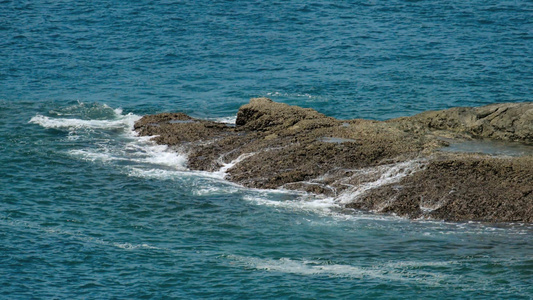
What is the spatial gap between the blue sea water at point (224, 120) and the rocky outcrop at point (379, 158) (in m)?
0.73

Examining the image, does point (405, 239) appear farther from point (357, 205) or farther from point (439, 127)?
point (439, 127)

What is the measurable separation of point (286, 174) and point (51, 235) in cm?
803

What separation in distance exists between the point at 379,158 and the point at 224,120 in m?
11.2

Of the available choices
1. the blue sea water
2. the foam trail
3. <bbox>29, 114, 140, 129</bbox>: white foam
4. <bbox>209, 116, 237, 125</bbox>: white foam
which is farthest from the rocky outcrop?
<bbox>29, 114, 140, 129</bbox>: white foam

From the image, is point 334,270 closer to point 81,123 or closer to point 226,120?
point 226,120

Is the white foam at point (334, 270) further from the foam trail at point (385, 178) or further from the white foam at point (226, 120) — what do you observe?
the white foam at point (226, 120)

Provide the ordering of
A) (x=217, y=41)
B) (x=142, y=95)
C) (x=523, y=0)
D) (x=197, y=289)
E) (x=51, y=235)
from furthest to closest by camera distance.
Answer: (x=523, y=0) < (x=217, y=41) < (x=142, y=95) < (x=51, y=235) < (x=197, y=289)

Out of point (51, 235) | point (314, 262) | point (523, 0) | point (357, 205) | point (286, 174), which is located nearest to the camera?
point (314, 262)

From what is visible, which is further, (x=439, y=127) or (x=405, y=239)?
(x=439, y=127)

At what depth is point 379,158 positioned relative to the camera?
26406mm

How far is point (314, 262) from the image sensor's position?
67.3 feet

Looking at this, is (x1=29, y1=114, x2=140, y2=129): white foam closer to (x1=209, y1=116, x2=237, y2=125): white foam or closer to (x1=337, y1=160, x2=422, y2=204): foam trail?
(x1=209, y1=116, x2=237, y2=125): white foam

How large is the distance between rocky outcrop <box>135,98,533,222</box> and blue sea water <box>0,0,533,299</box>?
735 millimetres

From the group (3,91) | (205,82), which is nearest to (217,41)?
(205,82)
